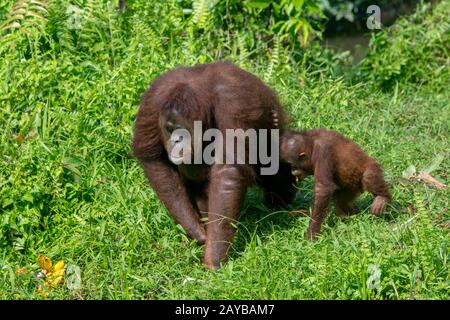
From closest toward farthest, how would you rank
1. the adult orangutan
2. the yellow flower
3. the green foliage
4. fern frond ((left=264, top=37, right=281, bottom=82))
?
1. the yellow flower
2. the adult orangutan
3. fern frond ((left=264, top=37, right=281, bottom=82))
4. the green foliage

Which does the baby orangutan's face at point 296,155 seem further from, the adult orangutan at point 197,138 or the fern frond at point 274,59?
the fern frond at point 274,59

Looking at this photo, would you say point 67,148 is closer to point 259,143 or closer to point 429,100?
point 259,143

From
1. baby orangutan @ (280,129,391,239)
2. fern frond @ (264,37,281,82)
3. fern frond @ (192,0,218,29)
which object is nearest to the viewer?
baby orangutan @ (280,129,391,239)

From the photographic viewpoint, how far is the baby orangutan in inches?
205

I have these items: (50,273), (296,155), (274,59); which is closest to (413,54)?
(274,59)

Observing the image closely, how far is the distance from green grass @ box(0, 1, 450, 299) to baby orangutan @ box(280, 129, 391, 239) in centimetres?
11

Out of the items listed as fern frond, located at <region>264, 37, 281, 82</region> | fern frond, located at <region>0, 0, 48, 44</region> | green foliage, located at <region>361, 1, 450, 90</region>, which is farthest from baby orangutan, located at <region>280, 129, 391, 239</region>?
green foliage, located at <region>361, 1, 450, 90</region>

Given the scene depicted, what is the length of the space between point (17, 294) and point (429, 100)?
4198 mm

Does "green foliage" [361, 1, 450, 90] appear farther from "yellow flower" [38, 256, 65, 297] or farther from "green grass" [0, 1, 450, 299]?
"yellow flower" [38, 256, 65, 297]

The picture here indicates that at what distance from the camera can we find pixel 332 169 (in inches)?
209

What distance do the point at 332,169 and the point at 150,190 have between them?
1.21 m

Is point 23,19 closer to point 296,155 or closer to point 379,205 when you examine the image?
point 296,155

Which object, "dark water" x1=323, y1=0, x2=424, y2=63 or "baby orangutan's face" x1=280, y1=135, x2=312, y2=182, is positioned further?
"dark water" x1=323, y1=0, x2=424, y2=63

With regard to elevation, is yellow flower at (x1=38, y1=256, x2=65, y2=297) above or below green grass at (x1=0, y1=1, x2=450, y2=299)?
below
